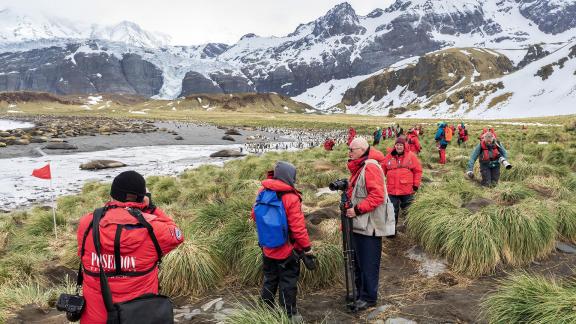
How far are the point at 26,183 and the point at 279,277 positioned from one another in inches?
757

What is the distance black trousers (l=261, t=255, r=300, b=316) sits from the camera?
16.8ft

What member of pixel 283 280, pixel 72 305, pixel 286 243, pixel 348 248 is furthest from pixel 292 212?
pixel 72 305

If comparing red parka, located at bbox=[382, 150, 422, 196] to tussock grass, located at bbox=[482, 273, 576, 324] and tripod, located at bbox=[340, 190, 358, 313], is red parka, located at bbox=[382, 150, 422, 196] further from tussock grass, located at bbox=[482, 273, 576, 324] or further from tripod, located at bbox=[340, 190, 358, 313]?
tussock grass, located at bbox=[482, 273, 576, 324]

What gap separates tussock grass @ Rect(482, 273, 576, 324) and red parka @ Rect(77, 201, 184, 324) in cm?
352

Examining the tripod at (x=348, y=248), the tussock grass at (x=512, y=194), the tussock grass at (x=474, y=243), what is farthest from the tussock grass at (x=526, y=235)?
the tripod at (x=348, y=248)

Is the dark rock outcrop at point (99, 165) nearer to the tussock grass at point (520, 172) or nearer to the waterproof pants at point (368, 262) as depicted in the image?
the tussock grass at point (520, 172)

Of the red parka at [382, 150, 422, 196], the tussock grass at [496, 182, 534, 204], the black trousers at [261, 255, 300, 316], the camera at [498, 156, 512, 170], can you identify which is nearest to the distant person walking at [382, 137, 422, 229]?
the red parka at [382, 150, 422, 196]

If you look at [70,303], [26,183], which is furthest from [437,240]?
[26,183]

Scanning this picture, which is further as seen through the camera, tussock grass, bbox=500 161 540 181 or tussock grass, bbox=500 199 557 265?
tussock grass, bbox=500 161 540 181

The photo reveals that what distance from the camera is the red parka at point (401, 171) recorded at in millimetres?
8406

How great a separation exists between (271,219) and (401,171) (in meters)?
4.48

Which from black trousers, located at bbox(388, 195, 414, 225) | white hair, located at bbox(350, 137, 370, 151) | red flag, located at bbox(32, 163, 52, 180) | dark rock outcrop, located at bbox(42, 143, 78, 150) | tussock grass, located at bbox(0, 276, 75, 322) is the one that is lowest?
tussock grass, located at bbox(0, 276, 75, 322)

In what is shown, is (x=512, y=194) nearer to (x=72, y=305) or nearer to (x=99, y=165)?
(x=72, y=305)

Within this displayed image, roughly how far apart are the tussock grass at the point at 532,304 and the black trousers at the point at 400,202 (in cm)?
360
